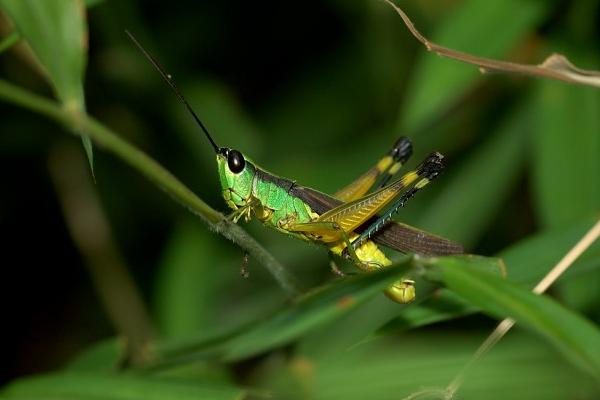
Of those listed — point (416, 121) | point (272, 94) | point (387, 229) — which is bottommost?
point (387, 229)

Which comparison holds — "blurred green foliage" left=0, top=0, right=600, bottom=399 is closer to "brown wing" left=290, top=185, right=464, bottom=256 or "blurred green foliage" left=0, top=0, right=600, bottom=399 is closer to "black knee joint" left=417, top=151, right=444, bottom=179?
"brown wing" left=290, top=185, right=464, bottom=256

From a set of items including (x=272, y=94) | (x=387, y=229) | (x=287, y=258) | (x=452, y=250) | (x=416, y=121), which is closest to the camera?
(x=452, y=250)

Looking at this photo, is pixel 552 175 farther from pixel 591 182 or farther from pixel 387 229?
pixel 387 229

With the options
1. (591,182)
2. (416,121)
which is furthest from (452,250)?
(591,182)

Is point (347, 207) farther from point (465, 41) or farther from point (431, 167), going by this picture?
point (465, 41)

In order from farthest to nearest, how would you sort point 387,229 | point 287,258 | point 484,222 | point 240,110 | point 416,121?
point 240,110
point 287,258
point 484,222
point 416,121
point 387,229

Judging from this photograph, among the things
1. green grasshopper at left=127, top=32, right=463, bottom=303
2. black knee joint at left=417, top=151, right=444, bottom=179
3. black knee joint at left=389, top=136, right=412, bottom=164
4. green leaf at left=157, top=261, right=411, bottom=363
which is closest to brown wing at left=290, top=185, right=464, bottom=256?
green grasshopper at left=127, top=32, right=463, bottom=303

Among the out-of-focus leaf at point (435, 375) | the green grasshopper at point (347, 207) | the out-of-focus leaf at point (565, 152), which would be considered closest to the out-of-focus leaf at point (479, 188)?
the out-of-focus leaf at point (565, 152)
